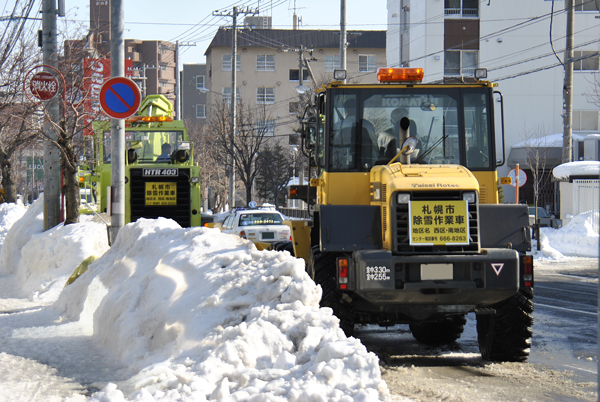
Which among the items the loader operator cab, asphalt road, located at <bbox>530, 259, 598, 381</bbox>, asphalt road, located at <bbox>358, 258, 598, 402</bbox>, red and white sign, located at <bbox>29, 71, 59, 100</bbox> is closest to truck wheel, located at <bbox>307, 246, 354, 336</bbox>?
asphalt road, located at <bbox>358, 258, 598, 402</bbox>

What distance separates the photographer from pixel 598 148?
1490 inches

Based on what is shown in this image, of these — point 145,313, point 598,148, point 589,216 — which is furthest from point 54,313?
point 598,148

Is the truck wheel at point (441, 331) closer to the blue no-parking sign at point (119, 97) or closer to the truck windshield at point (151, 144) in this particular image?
the blue no-parking sign at point (119, 97)

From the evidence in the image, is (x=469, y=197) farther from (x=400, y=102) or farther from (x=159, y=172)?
(x=159, y=172)

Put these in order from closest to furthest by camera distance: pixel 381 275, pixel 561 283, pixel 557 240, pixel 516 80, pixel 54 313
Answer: pixel 381 275, pixel 54 313, pixel 561 283, pixel 557 240, pixel 516 80

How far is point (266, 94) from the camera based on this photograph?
252 feet

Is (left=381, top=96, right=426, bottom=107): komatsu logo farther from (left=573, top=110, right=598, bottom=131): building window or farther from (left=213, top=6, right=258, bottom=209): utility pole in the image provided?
(left=573, top=110, right=598, bottom=131): building window

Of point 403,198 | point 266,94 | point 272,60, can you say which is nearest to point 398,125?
point 403,198

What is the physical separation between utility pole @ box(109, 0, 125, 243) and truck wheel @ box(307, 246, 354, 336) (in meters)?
5.62

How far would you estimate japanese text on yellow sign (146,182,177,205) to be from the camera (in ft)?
53.3

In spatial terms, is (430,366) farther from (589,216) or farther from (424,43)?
(424,43)

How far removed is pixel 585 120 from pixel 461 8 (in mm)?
9914

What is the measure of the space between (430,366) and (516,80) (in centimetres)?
3723

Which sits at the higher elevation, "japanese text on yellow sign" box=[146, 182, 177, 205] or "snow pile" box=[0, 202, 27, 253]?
"japanese text on yellow sign" box=[146, 182, 177, 205]
